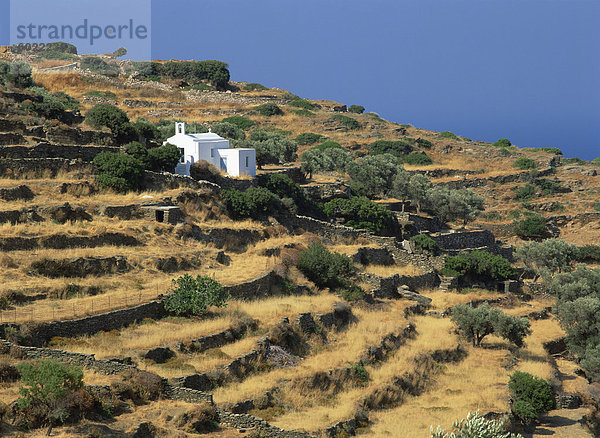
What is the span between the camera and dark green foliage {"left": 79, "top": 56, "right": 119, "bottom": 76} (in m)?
102

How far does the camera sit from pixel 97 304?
30.4 metres

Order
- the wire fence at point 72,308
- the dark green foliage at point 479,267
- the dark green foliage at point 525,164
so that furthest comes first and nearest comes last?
the dark green foliage at point 525,164 < the dark green foliage at point 479,267 < the wire fence at point 72,308

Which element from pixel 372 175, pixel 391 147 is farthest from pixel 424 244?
pixel 391 147

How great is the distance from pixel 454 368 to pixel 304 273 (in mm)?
9371

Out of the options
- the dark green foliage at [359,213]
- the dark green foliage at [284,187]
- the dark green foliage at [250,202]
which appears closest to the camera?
the dark green foliage at [250,202]

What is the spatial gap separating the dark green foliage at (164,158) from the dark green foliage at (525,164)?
161ft

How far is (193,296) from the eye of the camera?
1273 inches

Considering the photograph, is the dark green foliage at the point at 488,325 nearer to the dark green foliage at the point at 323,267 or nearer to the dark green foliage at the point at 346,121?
the dark green foliage at the point at 323,267

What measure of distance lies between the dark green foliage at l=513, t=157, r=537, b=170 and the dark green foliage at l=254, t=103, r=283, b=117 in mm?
27391

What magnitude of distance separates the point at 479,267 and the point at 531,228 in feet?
63.5

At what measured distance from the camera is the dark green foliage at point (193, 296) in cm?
3203

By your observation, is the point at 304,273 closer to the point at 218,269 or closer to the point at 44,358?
the point at 218,269

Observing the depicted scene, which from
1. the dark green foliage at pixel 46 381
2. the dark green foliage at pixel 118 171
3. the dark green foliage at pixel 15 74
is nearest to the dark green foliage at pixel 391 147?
the dark green foliage at pixel 15 74

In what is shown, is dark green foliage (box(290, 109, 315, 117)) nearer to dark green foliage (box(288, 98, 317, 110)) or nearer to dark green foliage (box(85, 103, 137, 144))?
dark green foliage (box(288, 98, 317, 110))
